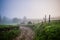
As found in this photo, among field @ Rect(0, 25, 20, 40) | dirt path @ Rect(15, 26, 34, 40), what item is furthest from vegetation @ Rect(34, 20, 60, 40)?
field @ Rect(0, 25, 20, 40)

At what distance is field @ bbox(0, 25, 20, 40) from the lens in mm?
3201

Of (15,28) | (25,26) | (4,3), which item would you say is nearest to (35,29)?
(25,26)

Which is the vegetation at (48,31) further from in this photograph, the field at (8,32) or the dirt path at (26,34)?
the field at (8,32)

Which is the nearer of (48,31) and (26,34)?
(48,31)

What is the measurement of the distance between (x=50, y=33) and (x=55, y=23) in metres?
0.28

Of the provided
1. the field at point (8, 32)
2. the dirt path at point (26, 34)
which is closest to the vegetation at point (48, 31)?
the dirt path at point (26, 34)

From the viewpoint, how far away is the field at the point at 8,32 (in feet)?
10.5

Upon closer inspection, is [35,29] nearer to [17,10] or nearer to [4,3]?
[17,10]

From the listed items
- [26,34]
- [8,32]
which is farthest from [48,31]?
[8,32]

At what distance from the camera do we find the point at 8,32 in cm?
323

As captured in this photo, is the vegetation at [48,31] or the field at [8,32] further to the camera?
the field at [8,32]

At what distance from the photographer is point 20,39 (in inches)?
126

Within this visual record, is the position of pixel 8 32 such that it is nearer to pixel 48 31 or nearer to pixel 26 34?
pixel 26 34

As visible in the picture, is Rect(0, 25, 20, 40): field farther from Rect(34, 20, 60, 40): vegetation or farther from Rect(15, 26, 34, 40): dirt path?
Rect(34, 20, 60, 40): vegetation
